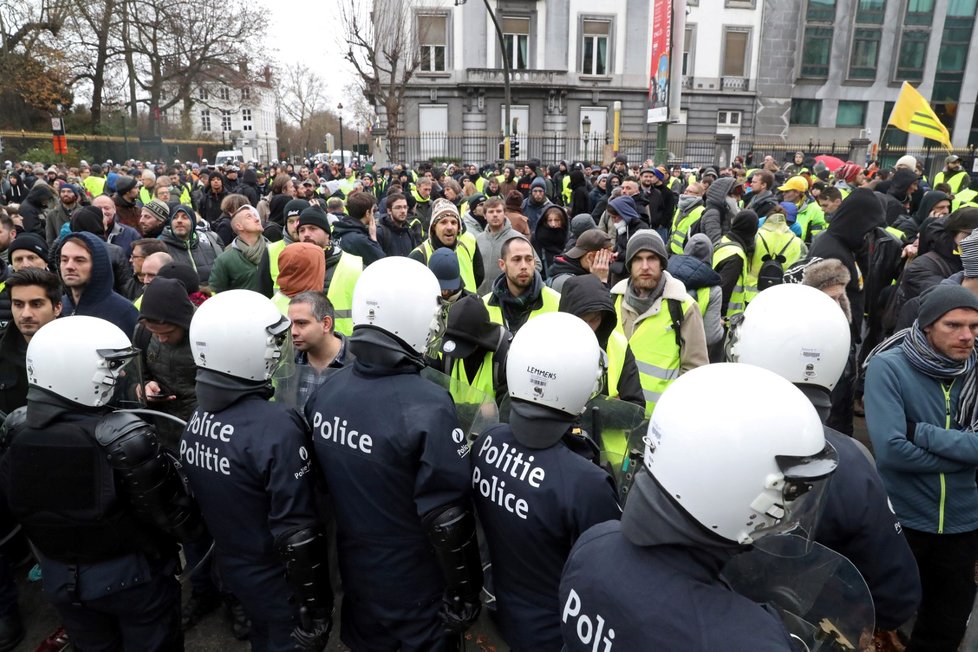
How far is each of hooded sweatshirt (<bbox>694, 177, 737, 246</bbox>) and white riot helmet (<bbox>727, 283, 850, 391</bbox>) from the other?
17.4 feet

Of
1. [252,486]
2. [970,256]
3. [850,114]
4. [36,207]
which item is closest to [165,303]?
[252,486]

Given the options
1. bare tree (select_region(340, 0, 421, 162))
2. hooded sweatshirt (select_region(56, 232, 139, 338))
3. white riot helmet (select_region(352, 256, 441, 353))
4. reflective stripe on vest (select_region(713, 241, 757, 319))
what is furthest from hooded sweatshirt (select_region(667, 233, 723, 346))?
bare tree (select_region(340, 0, 421, 162))

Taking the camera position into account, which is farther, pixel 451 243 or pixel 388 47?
pixel 388 47

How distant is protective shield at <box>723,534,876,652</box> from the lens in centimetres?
144

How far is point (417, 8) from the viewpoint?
2930cm

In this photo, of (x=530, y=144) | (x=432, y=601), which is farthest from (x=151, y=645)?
(x=530, y=144)

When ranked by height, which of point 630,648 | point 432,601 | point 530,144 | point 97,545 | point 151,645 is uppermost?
point 530,144

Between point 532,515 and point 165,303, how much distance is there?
2323 mm

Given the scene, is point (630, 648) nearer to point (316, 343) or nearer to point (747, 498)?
point (747, 498)

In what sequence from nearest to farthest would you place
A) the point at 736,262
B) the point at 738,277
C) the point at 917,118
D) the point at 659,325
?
the point at 659,325 → the point at 736,262 → the point at 738,277 → the point at 917,118

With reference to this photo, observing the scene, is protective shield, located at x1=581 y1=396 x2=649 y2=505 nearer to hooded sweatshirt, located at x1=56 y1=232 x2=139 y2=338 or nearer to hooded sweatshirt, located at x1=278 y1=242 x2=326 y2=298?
hooded sweatshirt, located at x1=278 y1=242 x2=326 y2=298

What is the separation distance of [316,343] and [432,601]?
1.42m

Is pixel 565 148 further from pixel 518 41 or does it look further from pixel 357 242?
pixel 357 242

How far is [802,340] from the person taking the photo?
2.02 m
